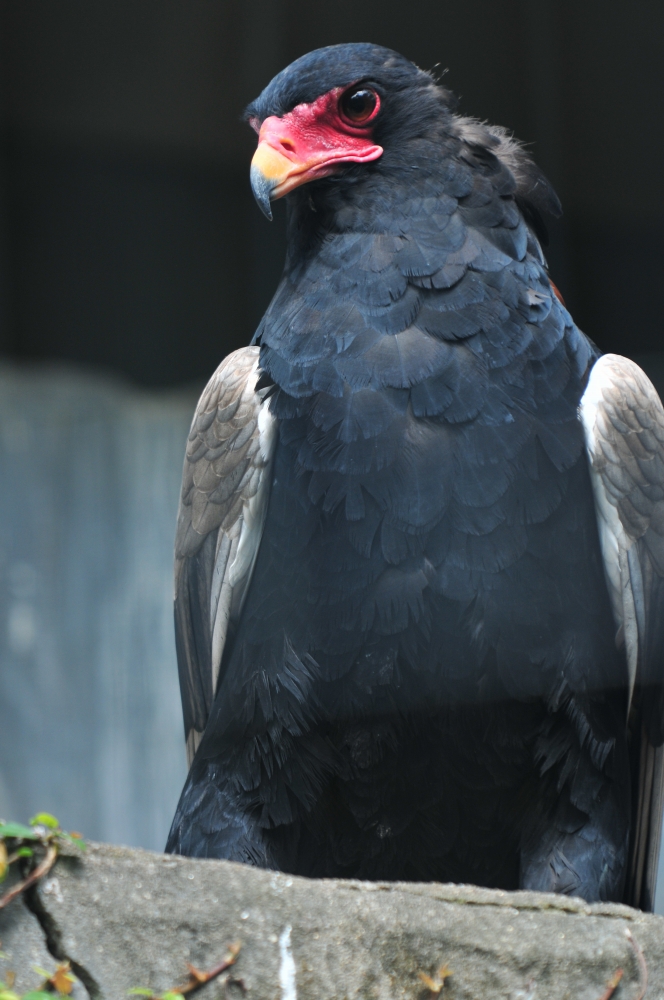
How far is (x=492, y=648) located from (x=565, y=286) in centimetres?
144

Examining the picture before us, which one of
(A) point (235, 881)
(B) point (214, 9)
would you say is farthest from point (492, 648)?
(B) point (214, 9)

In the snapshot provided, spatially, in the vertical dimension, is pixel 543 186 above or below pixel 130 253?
above

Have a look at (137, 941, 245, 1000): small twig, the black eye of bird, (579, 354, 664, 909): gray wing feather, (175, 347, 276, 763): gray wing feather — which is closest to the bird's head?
the black eye of bird

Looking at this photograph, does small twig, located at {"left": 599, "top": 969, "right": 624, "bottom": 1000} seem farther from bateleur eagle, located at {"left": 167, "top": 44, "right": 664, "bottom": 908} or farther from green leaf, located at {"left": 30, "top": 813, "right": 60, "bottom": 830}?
green leaf, located at {"left": 30, "top": 813, "right": 60, "bottom": 830}

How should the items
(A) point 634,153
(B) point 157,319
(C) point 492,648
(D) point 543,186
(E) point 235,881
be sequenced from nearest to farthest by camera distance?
(E) point 235,881, (C) point 492,648, (D) point 543,186, (A) point 634,153, (B) point 157,319

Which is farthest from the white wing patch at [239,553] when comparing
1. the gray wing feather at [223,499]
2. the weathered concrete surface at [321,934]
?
the weathered concrete surface at [321,934]

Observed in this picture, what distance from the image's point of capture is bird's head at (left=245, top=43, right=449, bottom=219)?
2.11 metres

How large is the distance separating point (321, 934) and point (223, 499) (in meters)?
0.98

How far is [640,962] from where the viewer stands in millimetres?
1483

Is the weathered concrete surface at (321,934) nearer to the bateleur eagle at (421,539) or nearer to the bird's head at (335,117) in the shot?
the bateleur eagle at (421,539)

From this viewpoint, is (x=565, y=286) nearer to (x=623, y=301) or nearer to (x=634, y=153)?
(x=623, y=301)

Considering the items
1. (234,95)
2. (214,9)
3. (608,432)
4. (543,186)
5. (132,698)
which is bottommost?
(132,698)

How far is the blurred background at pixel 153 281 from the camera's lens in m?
2.89

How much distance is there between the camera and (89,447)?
3107 millimetres
